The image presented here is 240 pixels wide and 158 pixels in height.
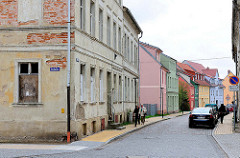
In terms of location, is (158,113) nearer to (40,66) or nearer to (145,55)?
(145,55)

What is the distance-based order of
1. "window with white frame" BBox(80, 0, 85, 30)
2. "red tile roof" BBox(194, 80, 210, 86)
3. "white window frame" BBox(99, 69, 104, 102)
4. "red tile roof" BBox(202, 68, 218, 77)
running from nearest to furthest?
"window with white frame" BBox(80, 0, 85, 30) < "white window frame" BBox(99, 69, 104, 102) < "red tile roof" BBox(194, 80, 210, 86) < "red tile roof" BBox(202, 68, 218, 77)

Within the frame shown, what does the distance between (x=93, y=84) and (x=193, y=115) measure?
8.76 metres

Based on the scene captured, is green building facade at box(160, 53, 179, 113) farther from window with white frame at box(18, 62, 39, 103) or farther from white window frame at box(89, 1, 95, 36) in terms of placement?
window with white frame at box(18, 62, 39, 103)

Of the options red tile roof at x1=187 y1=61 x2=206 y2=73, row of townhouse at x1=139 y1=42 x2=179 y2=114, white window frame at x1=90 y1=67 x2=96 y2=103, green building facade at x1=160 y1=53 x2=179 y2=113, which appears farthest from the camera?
red tile roof at x1=187 y1=61 x2=206 y2=73

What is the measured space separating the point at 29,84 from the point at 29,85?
0.05 meters

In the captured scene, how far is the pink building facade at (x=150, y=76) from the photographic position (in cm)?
5378

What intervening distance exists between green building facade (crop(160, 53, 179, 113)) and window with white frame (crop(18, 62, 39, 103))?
44865 millimetres

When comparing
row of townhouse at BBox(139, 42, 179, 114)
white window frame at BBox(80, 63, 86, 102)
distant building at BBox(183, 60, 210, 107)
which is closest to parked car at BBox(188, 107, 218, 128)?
white window frame at BBox(80, 63, 86, 102)

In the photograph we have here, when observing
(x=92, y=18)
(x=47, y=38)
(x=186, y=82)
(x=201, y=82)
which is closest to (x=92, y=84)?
(x=92, y=18)

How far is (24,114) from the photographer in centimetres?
1664

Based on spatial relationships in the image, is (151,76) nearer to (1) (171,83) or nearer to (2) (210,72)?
(1) (171,83)

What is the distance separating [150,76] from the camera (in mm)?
54312

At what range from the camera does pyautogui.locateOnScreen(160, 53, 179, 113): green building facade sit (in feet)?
201

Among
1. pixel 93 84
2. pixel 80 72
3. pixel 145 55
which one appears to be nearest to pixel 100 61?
pixel 93 84
